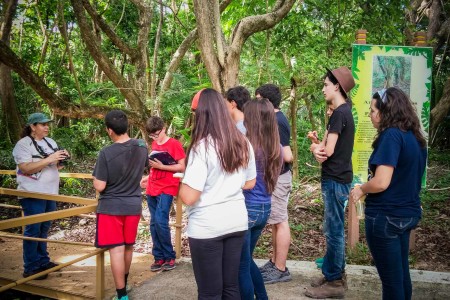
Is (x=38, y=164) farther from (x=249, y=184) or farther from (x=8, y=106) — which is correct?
(x=8, y=106)

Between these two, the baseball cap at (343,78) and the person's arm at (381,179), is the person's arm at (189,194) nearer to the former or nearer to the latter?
the person's arm at (381,179)

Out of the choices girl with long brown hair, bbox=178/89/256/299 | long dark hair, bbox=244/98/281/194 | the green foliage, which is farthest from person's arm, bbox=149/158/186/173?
the green foliage

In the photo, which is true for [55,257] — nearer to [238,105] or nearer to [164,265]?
[164,265]

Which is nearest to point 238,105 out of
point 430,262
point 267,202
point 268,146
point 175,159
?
point 268,146

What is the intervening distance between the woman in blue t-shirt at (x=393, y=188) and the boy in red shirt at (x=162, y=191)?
237cm

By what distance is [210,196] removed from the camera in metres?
2.44

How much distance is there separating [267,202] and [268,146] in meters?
0.42

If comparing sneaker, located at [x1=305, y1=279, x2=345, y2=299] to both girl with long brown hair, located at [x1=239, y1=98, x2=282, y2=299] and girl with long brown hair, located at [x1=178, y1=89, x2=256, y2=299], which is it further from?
girl with long brown hair, located at [x1=178, y1=89, x2=256, y2=299]

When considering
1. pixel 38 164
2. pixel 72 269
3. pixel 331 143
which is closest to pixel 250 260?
pixel 331 143

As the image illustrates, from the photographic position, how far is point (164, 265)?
4.59 m

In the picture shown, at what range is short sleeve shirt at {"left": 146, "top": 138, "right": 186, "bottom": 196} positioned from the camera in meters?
4.60

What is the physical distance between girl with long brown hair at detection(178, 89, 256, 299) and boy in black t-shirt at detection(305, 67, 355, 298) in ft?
4.12

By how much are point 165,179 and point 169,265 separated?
96 cm

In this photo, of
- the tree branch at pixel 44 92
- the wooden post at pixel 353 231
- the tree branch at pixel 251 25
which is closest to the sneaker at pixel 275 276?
the wooden post at pixel 353 231
